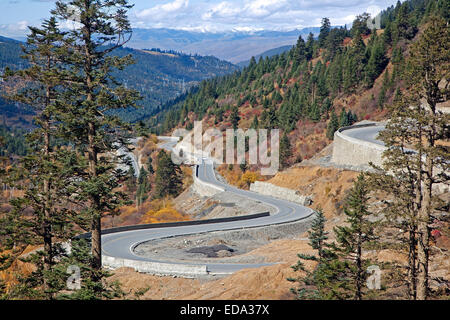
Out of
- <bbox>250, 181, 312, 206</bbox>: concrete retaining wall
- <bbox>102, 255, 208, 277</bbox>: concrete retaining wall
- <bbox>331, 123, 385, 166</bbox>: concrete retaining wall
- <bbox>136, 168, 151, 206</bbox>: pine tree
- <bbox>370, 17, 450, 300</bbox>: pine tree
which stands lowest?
<bbox>136, 168, 151, 206</bbox>: pine tree

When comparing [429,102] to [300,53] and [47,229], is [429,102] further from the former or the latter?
[300,53]

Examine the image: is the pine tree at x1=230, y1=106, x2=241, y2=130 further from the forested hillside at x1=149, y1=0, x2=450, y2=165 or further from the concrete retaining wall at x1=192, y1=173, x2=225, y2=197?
the concrete retaining wall at x1=192, y1=173, x2=225, y2=197

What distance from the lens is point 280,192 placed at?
61.6 meters

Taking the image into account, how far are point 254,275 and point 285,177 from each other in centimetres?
4168

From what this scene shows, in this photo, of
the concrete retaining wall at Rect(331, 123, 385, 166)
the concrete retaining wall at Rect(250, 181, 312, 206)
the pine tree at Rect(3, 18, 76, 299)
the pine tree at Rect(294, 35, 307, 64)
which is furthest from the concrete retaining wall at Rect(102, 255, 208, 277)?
the pine tree at Rect(294, 35, 307, 64)

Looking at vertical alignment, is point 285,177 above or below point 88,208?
below

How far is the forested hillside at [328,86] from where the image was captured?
263ft

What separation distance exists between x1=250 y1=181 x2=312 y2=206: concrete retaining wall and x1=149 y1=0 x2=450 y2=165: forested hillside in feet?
41.6

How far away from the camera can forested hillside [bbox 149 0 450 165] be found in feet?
263

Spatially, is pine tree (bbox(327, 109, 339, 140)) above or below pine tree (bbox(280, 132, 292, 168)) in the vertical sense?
above

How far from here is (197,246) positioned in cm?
3791

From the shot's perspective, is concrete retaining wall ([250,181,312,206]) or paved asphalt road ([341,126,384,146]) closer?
concrete retaining wall ([250,181,312,206])

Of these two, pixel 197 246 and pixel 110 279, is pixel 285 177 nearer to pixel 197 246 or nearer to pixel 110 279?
pixel 197 246
